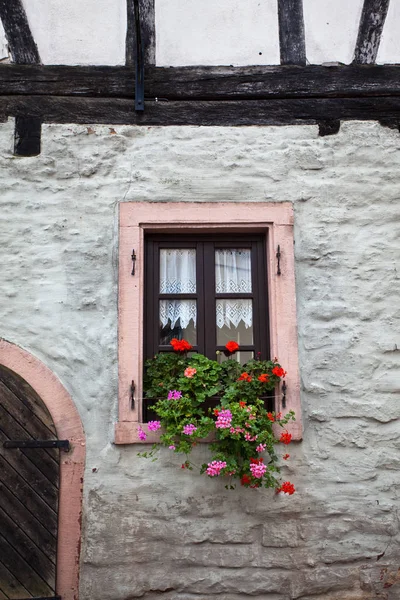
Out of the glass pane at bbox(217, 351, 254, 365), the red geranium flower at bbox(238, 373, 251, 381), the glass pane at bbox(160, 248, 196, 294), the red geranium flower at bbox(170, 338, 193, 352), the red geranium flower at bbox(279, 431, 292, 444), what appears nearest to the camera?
the red geranium flower at bbox(279, 431, 292, 444)

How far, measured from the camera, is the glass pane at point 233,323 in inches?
178

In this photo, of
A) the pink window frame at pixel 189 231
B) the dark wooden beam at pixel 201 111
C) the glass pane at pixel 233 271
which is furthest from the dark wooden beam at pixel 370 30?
the glass pane at pixel 233 271

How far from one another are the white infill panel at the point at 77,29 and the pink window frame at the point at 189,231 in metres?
1.09

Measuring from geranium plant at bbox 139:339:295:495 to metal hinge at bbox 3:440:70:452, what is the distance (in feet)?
1.48

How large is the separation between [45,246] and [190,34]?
1.69 metres

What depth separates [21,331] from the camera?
437 cm

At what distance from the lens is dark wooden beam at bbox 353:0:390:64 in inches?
189

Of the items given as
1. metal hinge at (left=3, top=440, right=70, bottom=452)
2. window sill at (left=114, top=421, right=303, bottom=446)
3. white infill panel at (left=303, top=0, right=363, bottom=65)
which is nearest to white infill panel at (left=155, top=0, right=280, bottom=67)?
white infill panel at (left=303, top=0, right=363, bottom=65)

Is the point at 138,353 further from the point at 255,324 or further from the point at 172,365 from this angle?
the point at 255,324

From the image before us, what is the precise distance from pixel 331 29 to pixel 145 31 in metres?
1.22

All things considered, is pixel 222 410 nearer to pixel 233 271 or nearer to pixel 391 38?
pixel 233 271

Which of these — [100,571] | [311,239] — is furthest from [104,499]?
[311,239]

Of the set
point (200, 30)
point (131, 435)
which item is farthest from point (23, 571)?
point (200, 30)

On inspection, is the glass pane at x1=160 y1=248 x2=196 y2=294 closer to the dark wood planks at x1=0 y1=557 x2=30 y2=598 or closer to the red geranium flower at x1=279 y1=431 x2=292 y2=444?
the red geranium flower at x1=279 y1=431 x2=292 y2=444
